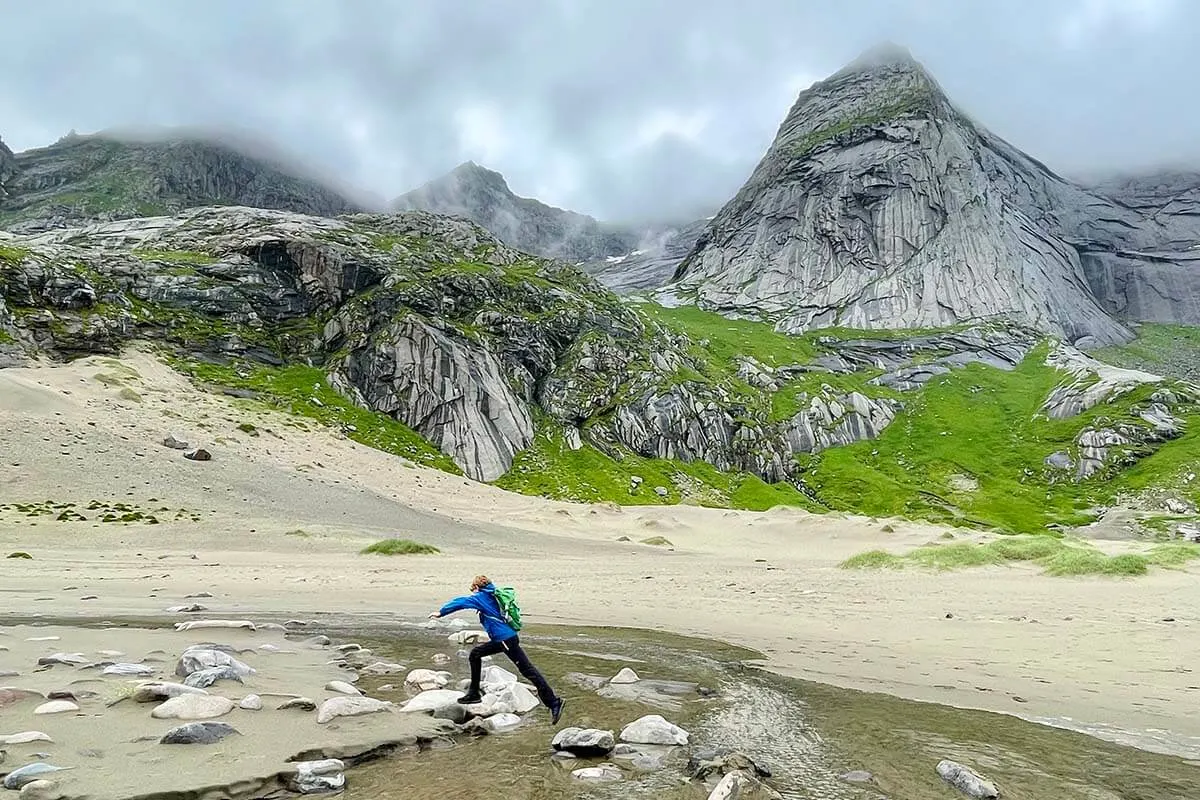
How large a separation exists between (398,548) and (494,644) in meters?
32.8

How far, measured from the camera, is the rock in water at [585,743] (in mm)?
9805

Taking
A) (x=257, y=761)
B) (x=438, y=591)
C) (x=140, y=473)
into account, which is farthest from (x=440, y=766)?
(x=140, y=473)

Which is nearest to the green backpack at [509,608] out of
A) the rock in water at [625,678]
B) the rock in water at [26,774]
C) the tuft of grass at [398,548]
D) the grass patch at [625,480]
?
the rock in water at [625,678]

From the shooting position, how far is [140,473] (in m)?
55.3

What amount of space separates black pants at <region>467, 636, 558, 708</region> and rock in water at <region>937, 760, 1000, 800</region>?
237 inches

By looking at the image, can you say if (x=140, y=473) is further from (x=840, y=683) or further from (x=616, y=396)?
(x=616, y=396)

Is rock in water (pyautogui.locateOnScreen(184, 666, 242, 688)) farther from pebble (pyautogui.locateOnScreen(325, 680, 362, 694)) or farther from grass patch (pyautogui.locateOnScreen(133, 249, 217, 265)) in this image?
grass patch (pyautogui.locateOnScreen(133, 249, 217, 265))

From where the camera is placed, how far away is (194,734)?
8.98 m

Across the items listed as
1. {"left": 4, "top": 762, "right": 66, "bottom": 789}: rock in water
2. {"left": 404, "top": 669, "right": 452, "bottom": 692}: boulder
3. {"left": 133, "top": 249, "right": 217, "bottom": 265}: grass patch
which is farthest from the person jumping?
{"left": 133, "top": 249, "right": 217, "bottom": 265}: grass patch

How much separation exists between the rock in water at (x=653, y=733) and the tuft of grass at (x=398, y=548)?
116ft

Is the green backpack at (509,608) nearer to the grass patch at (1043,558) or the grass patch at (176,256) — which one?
the grass patch at (1043,558)

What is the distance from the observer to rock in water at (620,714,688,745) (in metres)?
10.4

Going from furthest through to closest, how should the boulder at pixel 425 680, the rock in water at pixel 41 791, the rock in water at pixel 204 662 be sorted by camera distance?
the boulder at pixel 425 680 → the rock in water at pixel 204 662 → the rock in water at pixel 41 791

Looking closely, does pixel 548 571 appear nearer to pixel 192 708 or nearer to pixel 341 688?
pixel 341 688
